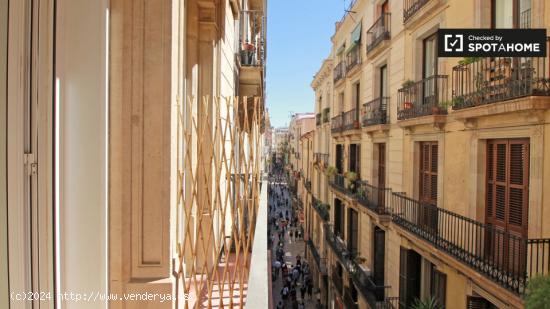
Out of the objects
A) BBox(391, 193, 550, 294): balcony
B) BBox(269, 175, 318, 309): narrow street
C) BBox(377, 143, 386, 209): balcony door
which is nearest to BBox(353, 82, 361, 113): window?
BBox(377, 143, 386, 209): balcony door

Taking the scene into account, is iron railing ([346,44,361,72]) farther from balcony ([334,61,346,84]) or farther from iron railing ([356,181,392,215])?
iron railing ([356,181,392,215])

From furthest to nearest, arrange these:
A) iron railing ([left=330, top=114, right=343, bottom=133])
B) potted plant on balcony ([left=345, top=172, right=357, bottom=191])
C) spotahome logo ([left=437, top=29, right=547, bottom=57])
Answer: iron railing ([left=330, top=114, right=343, bottom=133])
potted plant on balcony ([left=345, top=172, right=357, bottom=191])
spotahome logo ([left=437, top=29, right=547, bottom=57])

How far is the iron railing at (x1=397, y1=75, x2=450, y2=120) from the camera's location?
358 inches

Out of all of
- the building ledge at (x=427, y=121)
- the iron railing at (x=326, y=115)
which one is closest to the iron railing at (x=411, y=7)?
the building ledge at (x=427, y=121)

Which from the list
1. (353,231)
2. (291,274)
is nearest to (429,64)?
(353,231)

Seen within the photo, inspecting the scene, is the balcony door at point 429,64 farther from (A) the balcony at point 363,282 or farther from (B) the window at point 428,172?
(A) the balcony at point 363,282

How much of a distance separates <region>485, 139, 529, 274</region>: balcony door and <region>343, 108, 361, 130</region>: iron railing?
8502mm

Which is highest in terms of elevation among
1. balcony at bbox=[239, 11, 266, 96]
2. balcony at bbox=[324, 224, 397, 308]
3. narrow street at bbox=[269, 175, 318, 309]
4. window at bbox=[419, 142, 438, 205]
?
balcony at bbox=[239, 11, 266, 96]

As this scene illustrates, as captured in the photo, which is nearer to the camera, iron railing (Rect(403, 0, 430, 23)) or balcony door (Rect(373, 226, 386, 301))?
iron railing (Rect(403, 0, 430, 23))

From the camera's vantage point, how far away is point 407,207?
10828 mm

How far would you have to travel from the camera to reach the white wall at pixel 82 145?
2.52m

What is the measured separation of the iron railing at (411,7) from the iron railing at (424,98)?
72.6 inches

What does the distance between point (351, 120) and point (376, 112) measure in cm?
388

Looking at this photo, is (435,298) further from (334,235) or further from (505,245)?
(334,235)
